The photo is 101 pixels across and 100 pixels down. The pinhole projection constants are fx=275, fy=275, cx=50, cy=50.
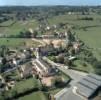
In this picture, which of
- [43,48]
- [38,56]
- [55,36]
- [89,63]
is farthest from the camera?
[55,36]

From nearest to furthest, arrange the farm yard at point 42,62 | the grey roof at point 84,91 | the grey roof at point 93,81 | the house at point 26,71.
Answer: the grey roof at point 84,91, the grey roof at point 93,81, the farm yard at point 42,62, the house at point 26,71

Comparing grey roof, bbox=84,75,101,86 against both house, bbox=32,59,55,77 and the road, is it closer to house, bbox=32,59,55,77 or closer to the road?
the road

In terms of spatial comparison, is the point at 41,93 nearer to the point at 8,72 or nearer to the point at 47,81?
the point at 47,81

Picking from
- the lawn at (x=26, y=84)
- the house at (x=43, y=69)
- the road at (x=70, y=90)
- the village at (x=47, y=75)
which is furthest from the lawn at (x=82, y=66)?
the lawn at (x=26, y=84)

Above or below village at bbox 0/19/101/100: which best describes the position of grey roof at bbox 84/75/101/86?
above

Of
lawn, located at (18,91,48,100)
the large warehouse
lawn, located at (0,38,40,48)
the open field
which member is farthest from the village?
lawn, located at (0,38,40,48)

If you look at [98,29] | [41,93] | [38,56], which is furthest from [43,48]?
[98,29]

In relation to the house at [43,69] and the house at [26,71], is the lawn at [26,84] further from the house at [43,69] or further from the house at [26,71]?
the house at [43,69]

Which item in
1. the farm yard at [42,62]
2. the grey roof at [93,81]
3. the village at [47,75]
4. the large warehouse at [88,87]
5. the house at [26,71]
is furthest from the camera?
the house at [26,71]

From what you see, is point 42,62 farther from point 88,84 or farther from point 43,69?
point 88,84
